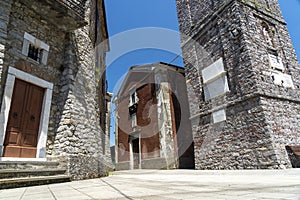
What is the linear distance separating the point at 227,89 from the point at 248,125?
1820mm

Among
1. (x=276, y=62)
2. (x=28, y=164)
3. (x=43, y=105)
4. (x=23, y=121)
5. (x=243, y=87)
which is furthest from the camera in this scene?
(x=276, y=62)

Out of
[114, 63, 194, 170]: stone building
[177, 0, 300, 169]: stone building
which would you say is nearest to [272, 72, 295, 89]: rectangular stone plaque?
[177, 0, 300, 169]: stone building

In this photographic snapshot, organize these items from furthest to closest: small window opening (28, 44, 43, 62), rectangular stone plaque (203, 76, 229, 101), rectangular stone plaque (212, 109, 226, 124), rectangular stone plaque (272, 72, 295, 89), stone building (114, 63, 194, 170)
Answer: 1. stone building (114, 63, 194, 170)
2. rectangular stone plaque (203, 76, 229, 101)
3. rectangular stone plaque (212, 109, 226, 124)
4. rectangular stone plaque (272, 72, 295, 89)
5. small window opening (28, 44, 43, 62)

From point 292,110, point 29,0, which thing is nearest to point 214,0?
point 292,110

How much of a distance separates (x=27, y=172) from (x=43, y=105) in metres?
1.92

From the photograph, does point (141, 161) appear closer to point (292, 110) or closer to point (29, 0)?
point (292, 110)

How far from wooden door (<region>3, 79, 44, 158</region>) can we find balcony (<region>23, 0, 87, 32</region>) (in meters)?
2.19

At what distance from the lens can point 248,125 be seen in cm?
680

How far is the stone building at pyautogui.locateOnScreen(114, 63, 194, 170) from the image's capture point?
35.9ft

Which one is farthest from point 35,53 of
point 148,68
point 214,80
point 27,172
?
point 148,68

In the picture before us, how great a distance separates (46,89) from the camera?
17.6ft

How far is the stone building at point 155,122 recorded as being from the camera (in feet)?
35.9

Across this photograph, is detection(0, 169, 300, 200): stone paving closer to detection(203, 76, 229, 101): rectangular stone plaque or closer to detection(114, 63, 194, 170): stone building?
detection(203, 76, 229, 101): rectangular stone plaque

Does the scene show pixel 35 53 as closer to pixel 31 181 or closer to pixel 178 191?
pixel 31 181
